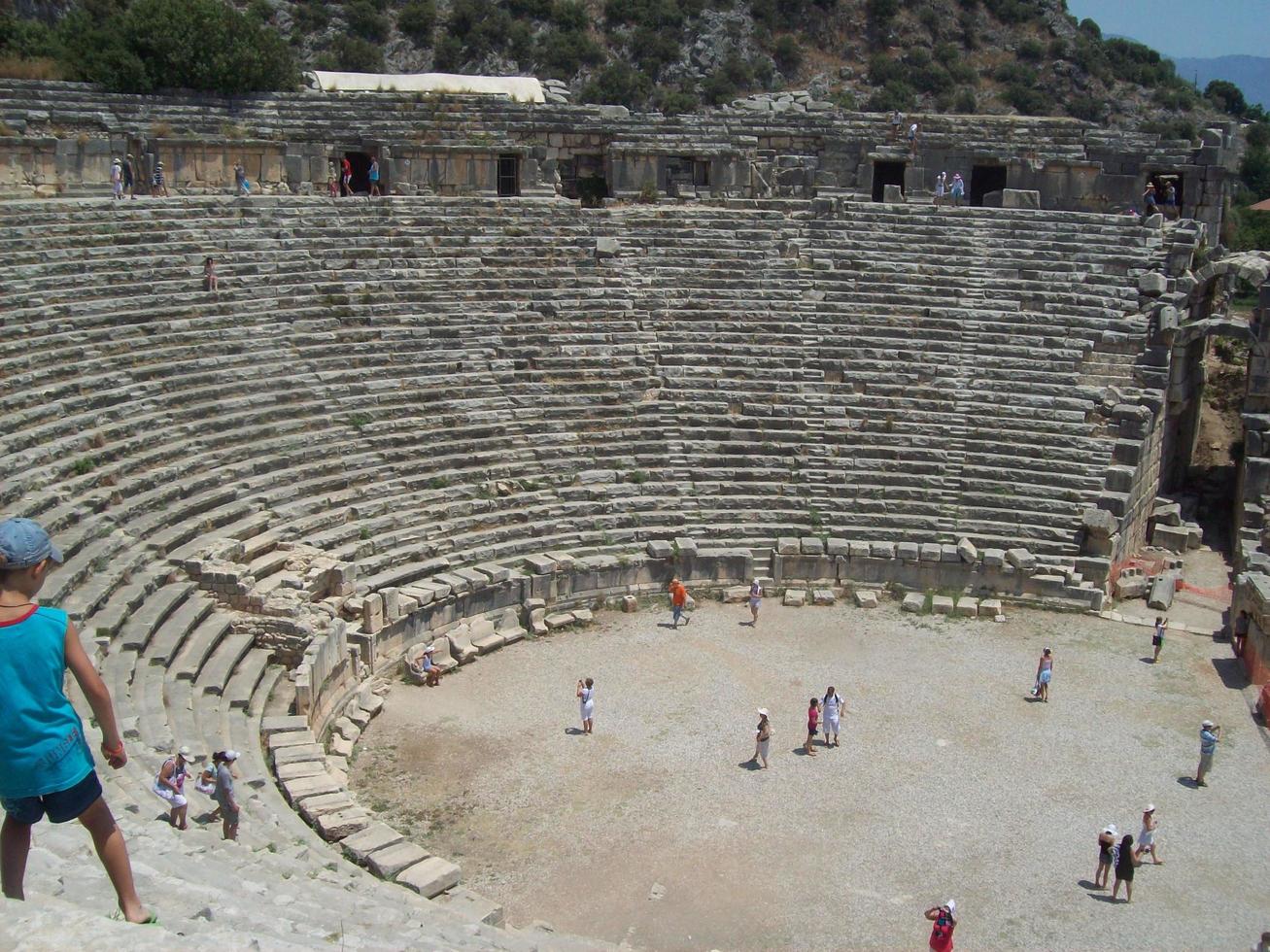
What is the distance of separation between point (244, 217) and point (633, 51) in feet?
102

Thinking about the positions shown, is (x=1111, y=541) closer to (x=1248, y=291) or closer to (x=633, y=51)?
(x=1248, y=291)

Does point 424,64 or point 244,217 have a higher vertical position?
point 424,64

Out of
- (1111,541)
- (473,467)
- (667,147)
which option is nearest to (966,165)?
(667,147)

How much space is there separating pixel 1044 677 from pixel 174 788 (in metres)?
10.1

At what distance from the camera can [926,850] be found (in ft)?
42.1

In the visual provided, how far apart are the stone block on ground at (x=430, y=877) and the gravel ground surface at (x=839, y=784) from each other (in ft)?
2.13

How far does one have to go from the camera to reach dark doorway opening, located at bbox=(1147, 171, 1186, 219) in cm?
2523

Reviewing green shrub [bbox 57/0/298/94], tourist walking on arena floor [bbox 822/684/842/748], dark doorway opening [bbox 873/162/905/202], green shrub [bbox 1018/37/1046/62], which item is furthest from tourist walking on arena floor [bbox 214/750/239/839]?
green shrub [bbox 1018/37/1046/62]

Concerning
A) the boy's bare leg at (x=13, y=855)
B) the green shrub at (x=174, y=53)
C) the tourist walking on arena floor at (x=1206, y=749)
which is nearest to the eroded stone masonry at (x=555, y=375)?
the green shrub at (x=174, y=53)

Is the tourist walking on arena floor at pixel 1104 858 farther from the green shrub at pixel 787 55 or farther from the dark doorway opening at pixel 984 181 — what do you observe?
the green shrub at pixel 787 55

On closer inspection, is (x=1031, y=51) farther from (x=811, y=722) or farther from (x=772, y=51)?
(x=811, y=722)

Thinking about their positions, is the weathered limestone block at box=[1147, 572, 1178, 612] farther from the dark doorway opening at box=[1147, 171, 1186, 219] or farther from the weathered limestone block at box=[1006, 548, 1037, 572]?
the dark doorway opening at box=[1147, 171, 1186, 219]

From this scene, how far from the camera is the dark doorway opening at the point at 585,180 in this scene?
85.8 feet

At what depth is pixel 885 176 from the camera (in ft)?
87.3
